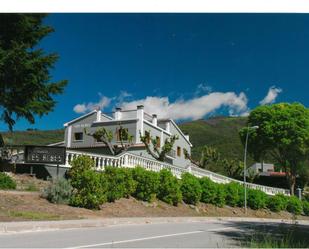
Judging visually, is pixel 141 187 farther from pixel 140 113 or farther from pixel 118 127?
pixel 118 127

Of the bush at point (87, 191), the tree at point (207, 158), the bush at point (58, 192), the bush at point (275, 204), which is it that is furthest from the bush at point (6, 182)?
the tree at point (207, 158)

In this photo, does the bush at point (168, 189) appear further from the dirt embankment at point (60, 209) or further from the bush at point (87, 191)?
the bush at point (87, 191)

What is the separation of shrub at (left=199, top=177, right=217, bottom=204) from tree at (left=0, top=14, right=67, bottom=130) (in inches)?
411

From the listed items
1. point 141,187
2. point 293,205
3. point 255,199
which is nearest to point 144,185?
point 141,187

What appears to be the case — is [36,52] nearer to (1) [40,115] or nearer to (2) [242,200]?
(1) [40,115]

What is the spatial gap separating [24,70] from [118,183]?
262 inches

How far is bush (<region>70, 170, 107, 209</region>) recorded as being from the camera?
55.2ft

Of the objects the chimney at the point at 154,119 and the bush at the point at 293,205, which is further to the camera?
the chimney at the point at 154,119

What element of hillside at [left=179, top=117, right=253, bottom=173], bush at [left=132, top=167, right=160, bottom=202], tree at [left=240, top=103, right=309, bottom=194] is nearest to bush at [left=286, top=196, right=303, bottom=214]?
tree at [left=240, top=103, right=309, bottom=194]

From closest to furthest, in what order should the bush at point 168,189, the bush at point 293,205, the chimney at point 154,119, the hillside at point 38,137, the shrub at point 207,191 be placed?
the bush at point 168,189 → the shrub at point 207,191 → the bush at point 293,205 → the chimney at point 154,119 → the hillside at point 38,137

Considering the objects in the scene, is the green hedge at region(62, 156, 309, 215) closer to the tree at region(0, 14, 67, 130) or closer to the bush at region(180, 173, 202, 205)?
the bush at region(180, 173, 202, 205)

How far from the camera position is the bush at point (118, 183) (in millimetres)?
18703

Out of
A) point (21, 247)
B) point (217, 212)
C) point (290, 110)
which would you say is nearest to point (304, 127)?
point (290, 110)

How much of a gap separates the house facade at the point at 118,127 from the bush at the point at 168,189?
15.4 metres
